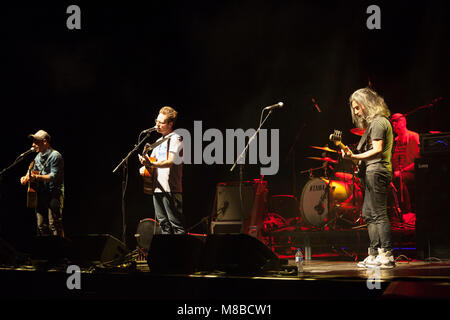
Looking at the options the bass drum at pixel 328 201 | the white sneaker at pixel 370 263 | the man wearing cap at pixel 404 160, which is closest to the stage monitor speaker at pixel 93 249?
the white sneaker at pixel 370 263

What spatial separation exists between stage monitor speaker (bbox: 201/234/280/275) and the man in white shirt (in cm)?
82

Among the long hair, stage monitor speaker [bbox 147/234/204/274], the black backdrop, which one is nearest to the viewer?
stage monitor speaker [bbox 147/234/204/274]

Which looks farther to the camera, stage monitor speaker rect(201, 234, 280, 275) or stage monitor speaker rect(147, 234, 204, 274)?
stage monitor speaker rect(147, 234, 204, 274)

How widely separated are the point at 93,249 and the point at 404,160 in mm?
4552

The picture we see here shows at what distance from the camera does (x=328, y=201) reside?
21.1 ft

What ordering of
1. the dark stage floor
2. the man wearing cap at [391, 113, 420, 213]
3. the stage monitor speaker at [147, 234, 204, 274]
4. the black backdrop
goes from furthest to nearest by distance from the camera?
the black backdrop < the man wearing cap at [391, 113, 420, 213] < the stage monitor speaker at [147, 234, 204, 274] < the dark stage floor

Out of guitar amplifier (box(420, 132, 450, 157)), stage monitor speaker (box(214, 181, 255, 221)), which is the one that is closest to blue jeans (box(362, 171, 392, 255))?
guitar amplifier (box(420, 132, 450, 157))

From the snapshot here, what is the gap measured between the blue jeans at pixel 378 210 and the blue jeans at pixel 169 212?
1.71m

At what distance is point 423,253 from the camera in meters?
4.46

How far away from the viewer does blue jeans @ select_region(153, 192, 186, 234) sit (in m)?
4.32

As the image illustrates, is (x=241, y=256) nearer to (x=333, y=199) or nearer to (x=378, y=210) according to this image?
(x=378, y=210)

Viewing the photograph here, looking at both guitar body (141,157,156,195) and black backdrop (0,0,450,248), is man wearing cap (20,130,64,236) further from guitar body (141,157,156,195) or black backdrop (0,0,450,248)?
black backdrop (0,0,450,248)

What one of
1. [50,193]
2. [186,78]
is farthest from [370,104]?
[186,78]
